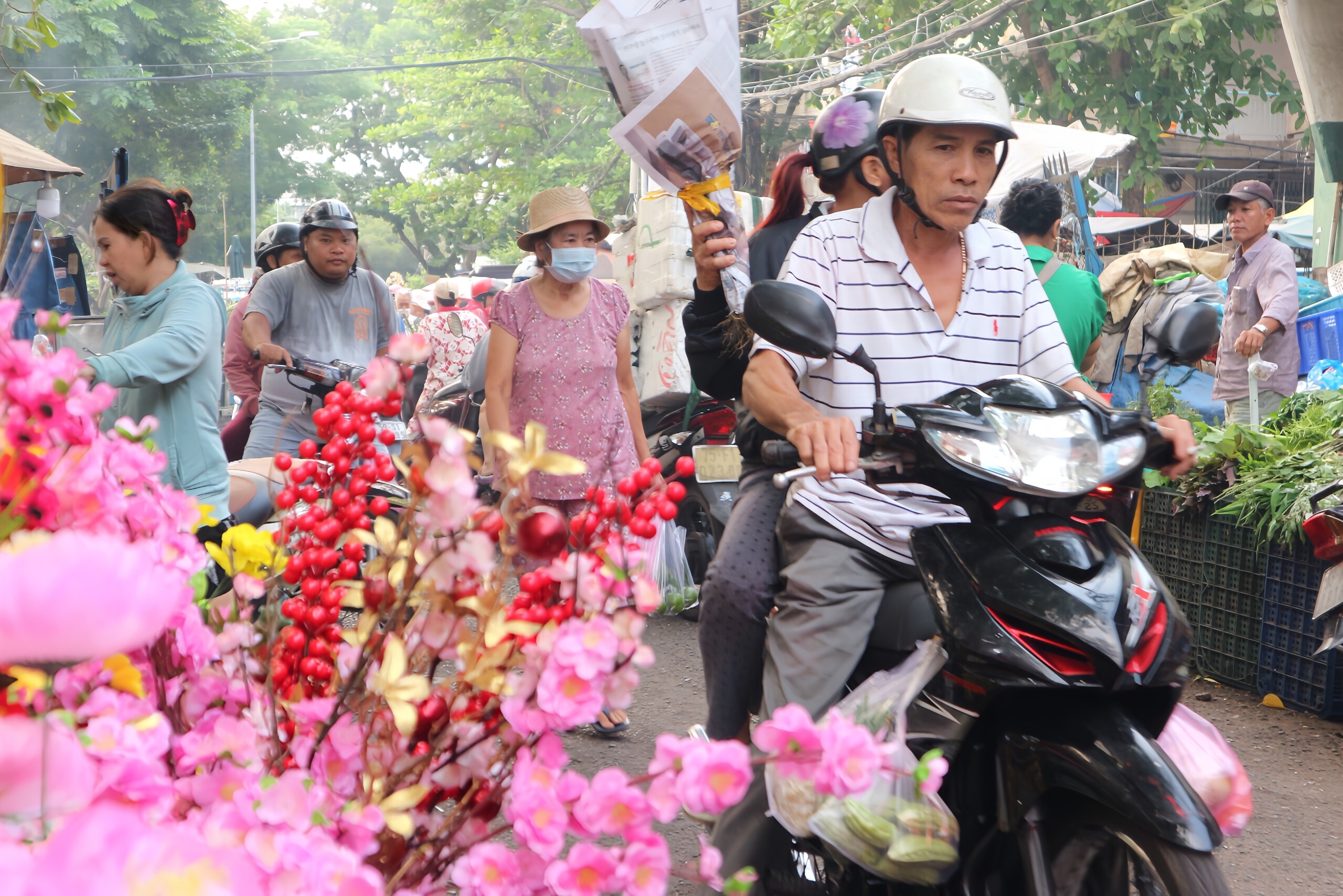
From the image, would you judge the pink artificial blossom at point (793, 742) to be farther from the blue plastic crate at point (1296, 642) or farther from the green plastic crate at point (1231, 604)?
the green plastic crate at point (1231, 604)

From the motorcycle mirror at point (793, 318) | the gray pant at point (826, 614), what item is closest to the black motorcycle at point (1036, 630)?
the motorcycle mirror at point (793, 318)

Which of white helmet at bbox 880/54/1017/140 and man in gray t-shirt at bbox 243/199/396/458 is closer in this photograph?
white helmet at bbox 880/54/1017/140

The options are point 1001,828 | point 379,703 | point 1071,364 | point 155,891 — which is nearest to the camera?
point 155,891

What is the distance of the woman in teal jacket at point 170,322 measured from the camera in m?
Result: 3.84

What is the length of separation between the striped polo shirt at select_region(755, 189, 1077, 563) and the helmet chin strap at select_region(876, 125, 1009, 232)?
0.06 metres

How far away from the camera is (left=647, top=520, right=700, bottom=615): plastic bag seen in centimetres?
648

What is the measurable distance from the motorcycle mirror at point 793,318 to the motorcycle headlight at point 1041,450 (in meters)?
0.22

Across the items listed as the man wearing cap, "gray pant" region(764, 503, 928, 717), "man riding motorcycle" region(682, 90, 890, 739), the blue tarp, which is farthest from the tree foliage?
the man wearing cap

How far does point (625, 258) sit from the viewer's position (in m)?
7.54

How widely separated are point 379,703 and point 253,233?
131 feet

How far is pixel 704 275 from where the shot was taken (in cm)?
288

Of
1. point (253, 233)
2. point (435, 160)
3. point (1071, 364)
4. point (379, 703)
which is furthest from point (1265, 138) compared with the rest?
point (379, 703)

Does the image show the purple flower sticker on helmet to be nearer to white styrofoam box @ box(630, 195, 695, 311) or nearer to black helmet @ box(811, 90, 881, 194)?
black helmet @ box(811, 90, 881, 194)

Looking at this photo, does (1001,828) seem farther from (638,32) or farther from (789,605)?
(638,32)
